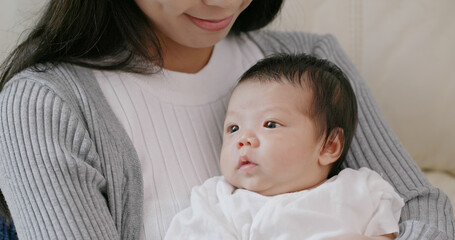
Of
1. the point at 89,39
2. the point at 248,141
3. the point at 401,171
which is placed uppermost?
the point at 89,39

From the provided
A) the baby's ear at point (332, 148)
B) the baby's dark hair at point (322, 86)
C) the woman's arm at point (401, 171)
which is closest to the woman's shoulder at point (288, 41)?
the woman's arm at point (401, 171)

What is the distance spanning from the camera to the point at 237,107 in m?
1.08

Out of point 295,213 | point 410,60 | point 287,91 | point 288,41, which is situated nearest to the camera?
point 295,213

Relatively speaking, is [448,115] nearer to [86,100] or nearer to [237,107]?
[237,107]

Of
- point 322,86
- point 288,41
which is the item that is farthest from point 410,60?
point 322,86

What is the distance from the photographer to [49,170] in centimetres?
96

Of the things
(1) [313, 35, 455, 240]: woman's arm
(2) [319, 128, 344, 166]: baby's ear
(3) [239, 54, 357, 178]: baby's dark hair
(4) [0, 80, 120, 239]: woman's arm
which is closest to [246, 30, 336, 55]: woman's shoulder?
(1) [313, 35, 455, 240]: woman's arm

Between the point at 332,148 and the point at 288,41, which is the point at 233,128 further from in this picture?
the point at 288,41

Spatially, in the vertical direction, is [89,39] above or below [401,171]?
above

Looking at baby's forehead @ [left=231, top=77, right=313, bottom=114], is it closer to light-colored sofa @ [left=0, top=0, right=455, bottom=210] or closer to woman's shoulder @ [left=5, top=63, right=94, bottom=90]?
woman's shoulder @ [left=5, top=63, right=94, bottom=90]

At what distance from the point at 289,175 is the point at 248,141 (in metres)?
0.09

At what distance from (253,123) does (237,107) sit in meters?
0.05

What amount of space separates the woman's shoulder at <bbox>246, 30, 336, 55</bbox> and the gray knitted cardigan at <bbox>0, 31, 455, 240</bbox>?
→ 0.29 metres

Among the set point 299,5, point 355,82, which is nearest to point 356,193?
point 355,82
